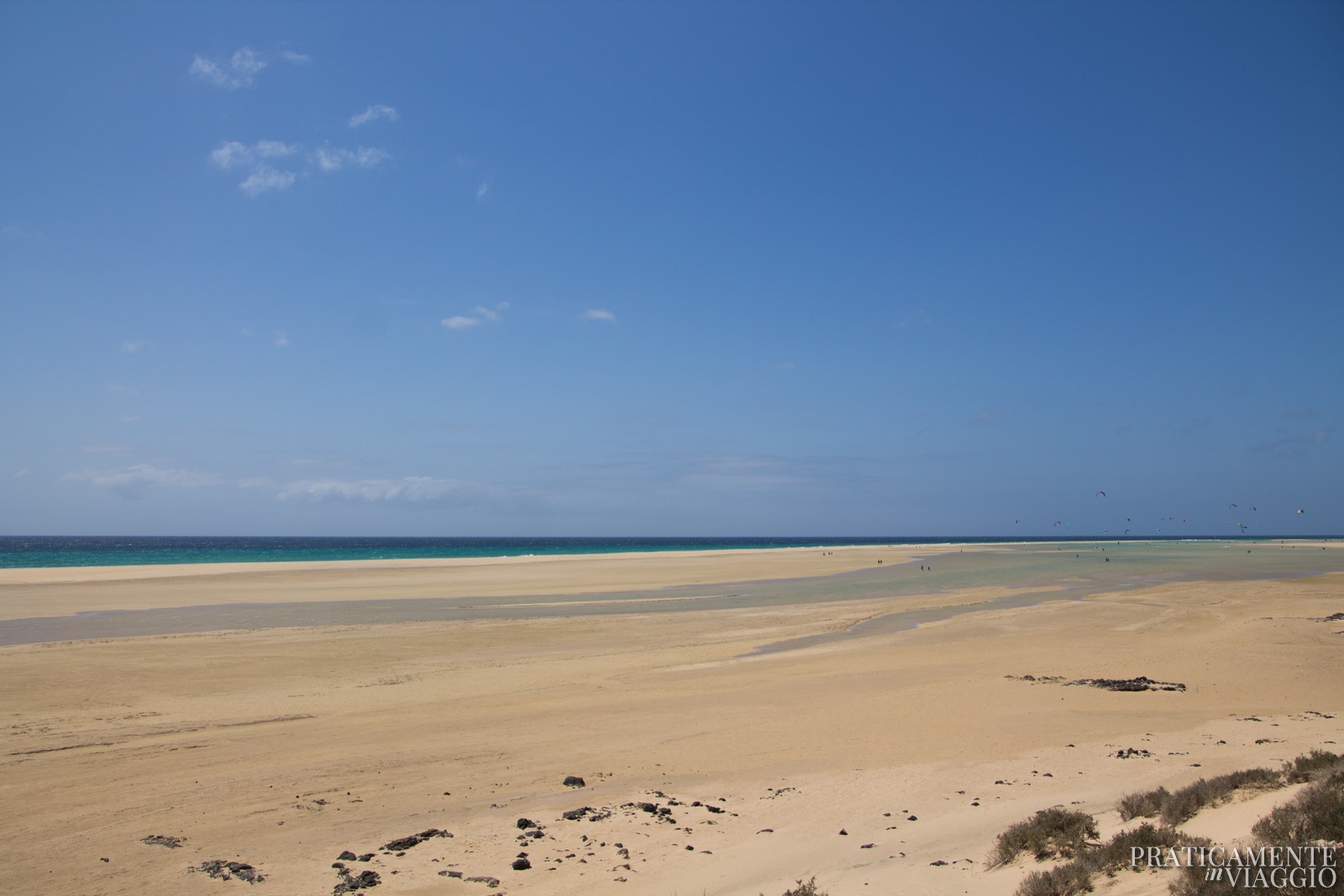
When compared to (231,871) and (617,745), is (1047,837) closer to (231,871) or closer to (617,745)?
(617,745)

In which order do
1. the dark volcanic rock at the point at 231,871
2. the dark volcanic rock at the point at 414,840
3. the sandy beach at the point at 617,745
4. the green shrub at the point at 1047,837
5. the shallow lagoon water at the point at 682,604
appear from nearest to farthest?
the green shrub at the point at 1047,837 → the dark volcanic rock at the point at 231,871 → the sandy beach at the point at 617,745 → the dark volcanic rock at the point at 414,840 → the shallow lagoon water at the point at 682,604

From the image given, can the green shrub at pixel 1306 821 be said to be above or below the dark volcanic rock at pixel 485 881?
above

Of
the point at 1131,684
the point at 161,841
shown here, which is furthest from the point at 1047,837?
the point at 1131,684

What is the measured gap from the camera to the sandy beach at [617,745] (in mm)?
7039

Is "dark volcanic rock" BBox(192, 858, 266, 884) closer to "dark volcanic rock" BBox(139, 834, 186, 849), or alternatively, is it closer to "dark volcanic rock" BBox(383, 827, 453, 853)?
"dark volcanic rock" BBox(139, 834, 186, 849)

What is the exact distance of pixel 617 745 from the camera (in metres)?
11.1

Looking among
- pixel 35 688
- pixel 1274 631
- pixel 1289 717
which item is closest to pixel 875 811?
pixel 1289 717

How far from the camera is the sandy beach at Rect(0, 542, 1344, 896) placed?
704 centimetres

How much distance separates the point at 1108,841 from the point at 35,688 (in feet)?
63.9

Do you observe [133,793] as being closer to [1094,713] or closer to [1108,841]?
[1108,841]

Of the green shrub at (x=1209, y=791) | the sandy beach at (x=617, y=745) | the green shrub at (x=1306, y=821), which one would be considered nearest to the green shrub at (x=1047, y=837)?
the sandy beach at (x=617, y=745)

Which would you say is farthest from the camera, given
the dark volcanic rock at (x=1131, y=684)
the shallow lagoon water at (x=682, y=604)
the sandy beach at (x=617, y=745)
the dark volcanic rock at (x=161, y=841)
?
the shallow lagoon water at (x=682, y=604)

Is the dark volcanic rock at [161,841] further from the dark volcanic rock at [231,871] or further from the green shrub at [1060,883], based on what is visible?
the green shrub at [1060,883]

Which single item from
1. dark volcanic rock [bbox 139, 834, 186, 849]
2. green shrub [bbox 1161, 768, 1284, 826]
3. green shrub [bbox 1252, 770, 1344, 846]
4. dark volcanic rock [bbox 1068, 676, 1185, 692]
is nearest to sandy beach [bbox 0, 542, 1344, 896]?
dark volcanic rock [bbox 139, 834, 186, 849]
